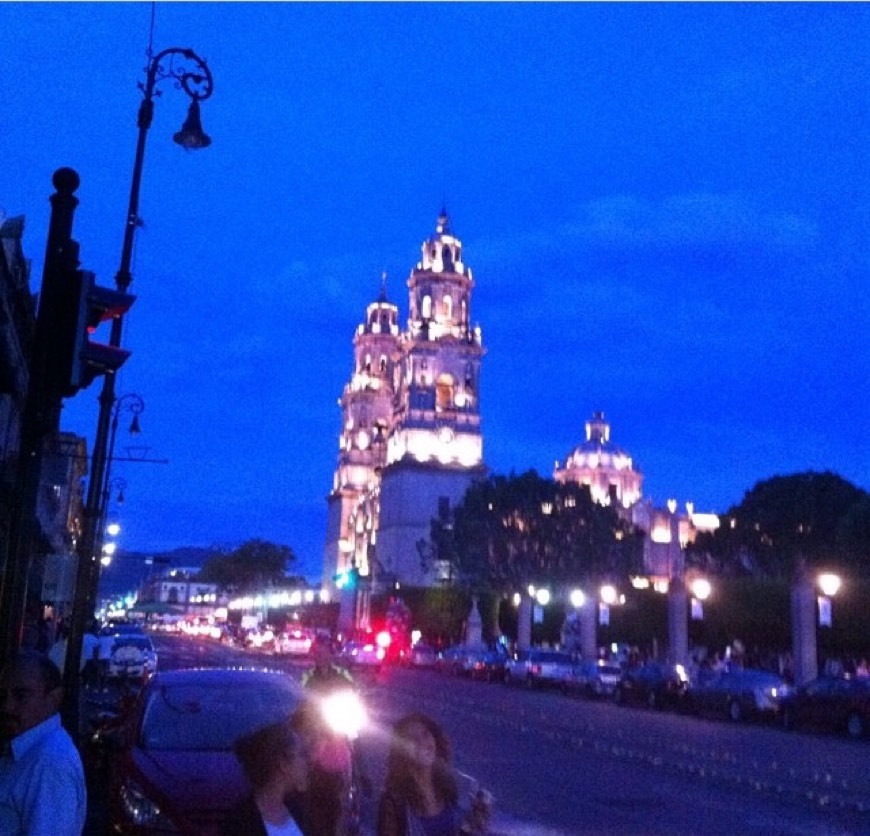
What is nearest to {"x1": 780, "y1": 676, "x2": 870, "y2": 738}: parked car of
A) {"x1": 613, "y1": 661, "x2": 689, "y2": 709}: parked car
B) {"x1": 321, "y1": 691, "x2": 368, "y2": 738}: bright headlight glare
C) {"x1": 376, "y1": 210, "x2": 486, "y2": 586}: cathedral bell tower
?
{"x1": 613, "y1": 661, "x2": 689, "y2": 709}: parked car

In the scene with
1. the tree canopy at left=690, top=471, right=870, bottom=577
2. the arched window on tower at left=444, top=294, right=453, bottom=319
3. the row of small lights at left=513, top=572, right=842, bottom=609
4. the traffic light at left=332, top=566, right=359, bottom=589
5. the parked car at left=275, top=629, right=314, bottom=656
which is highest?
the arched window on tower at left=444, top=294, right=453, bottom=319

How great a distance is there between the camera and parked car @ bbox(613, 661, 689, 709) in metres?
38.0

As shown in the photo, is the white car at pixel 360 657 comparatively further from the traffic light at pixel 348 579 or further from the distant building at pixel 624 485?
the distant building at pixel 624 485

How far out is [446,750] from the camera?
196 inches

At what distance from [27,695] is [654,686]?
36873mm

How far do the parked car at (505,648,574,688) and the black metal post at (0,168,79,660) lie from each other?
142 ft

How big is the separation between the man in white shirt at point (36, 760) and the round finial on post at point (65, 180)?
372 cm

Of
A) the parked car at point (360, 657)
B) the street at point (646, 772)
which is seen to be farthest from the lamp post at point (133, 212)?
the parked car at point (360, 657)

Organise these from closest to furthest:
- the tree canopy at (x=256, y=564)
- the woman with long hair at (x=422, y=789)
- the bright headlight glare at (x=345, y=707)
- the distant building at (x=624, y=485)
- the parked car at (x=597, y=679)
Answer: the woman with long hair at (x=422, y=789) → the bright headlight glare at (x=345, y=707) → the parked car at (x=597, y=679) → the distant building at (x=624, y=485) → the tree canopy at (x=256, y=564)

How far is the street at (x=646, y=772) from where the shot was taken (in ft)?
43.7

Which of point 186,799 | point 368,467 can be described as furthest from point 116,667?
point 368,467

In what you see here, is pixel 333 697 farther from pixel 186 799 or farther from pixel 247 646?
pixel 247 646

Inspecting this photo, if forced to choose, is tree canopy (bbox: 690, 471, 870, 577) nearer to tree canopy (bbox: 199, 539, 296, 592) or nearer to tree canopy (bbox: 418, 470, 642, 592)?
tree canopy (bbox: 418, 470, 642, 592)

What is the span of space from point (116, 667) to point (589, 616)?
29.4 metres
